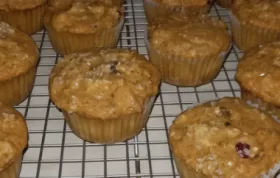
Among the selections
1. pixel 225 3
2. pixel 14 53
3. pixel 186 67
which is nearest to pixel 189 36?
pixel 186 67

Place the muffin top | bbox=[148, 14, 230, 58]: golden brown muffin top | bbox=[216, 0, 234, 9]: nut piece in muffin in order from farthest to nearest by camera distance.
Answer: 1. bbox=[216, 0, 234, 9]: nut piece in muffin
2. bbox=[148, 14, 230, 58]: golden brown muffin top
3. the muffin top

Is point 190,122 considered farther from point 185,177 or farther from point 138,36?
point 138,36

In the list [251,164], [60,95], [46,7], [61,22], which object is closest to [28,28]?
[46,7]

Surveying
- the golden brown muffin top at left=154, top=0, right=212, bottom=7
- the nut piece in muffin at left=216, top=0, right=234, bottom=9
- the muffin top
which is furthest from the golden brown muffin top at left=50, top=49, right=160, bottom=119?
the nut piece in muffin at left=216, top=0, right=234, bottom=9

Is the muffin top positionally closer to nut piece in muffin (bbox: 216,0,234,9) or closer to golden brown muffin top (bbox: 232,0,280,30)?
golden brown muffin top (bbox: 232,0,280,30)

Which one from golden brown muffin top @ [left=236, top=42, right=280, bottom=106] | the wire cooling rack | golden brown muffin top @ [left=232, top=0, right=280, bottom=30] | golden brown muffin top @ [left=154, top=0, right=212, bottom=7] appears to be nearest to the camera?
the wire cooling rack

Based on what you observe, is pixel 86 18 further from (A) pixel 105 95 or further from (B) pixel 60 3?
(A) pixel 105 95
